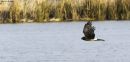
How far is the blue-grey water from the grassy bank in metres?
0.91

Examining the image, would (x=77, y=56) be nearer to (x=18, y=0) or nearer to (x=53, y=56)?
(x=53, y=56)

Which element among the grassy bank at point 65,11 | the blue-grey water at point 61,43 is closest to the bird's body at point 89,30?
the blue-grey water at point 61,43

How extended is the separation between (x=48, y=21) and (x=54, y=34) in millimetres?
7782

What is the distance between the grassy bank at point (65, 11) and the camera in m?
35.7

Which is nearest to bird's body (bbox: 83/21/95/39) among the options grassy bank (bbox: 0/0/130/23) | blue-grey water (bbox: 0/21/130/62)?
blue-grey water (bbox: 0/21/130/62)

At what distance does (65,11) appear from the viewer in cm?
3600

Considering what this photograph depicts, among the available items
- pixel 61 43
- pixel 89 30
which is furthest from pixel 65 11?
pixel 61 43

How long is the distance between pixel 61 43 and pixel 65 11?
12.1m

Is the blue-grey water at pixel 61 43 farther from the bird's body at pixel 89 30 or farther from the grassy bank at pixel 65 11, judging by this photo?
the grassy bank at pixel 65 11

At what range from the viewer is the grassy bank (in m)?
35.7

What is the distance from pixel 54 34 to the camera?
2848 cm

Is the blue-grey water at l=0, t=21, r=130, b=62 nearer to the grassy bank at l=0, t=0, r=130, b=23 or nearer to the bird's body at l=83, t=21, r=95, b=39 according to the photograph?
the bird's body at l=83, t=21, r=95, b=39

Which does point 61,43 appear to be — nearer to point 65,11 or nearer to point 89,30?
point 89,30

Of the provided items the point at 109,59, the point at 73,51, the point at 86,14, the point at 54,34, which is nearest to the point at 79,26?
the point at 86,14
